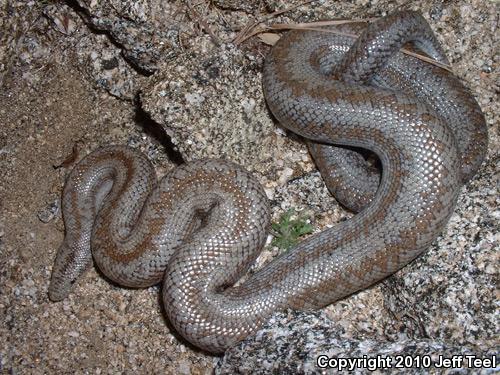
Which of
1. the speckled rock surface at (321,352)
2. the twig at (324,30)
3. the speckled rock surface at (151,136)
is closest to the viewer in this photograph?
the speckled rock surface at (321,352)

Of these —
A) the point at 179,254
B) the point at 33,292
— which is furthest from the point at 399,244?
the point at 33,292

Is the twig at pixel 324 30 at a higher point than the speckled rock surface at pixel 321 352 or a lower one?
higher

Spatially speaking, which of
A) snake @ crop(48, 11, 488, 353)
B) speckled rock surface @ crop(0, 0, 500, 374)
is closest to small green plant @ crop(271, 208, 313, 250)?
speckled rock surface @ crop(0, 0, 500, 374)

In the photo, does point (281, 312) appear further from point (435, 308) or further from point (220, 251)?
point (435, 308)

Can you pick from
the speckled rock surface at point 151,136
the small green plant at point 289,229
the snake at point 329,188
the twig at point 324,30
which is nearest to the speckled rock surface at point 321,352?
the speckled rock surface at point 151,136

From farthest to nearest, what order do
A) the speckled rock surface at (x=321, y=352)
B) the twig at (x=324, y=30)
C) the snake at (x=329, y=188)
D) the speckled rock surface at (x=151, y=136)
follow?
the twig at (x=324, y=30) < the speckled rock surface at (x=151, y=136) < the snake at (x=329, y=188) < the speckled rock surface at (x=321, y=352)

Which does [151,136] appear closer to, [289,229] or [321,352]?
[289,229]

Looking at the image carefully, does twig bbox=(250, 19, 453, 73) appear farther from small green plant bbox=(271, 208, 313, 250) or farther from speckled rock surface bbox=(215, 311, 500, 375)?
speckled rock surface bbox=(215, 311, 500, 375)

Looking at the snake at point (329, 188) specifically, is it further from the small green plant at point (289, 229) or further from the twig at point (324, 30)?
the small green plant at point (289, 229)

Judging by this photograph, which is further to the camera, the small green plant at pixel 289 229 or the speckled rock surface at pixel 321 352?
the small green plant at pixel 289 229
